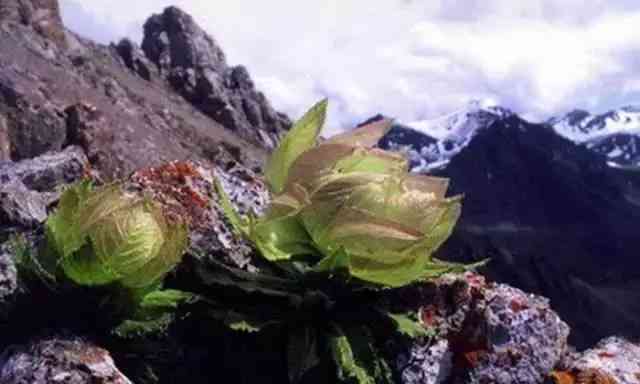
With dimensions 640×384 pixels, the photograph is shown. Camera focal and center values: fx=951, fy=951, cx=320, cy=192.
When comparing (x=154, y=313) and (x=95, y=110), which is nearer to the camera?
(x=154, y=313)

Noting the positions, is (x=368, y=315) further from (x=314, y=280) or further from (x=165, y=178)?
(x=165, y=178)

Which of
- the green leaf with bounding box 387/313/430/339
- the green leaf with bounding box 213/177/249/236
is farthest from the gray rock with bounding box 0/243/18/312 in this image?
the green leaf with bounding box 387/313/430/339

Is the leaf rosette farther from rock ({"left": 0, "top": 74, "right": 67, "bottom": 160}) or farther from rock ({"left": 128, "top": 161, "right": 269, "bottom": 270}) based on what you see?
rock ({"left": 0, "top": 74, "right": 67, "bottom": 160})

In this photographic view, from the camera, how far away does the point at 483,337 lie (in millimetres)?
4418

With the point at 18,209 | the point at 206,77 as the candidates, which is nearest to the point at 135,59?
the point at 206,77

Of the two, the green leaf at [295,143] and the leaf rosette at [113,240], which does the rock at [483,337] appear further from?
the leaf rosette at [113,240]

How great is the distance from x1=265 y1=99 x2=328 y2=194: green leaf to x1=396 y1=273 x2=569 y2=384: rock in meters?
0.87

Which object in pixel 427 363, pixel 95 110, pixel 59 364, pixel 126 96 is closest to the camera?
pixel 59 364

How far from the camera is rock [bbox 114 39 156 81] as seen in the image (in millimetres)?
114438

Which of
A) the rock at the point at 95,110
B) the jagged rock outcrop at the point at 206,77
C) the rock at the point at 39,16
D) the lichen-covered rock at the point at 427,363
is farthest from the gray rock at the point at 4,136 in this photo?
the jagged rock outcrop at the point at 206,77

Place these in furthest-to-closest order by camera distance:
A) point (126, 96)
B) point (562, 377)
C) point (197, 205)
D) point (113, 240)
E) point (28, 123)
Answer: point (126, 96)
point (28, 123)
point (197, 205)
point (562, 377)
point (113, 240)

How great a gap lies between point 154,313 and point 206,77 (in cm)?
11648

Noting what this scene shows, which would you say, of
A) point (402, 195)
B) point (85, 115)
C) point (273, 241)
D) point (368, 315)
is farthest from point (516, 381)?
point (85, 115)

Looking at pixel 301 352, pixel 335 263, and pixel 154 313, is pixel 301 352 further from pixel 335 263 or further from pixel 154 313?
pixel 154 313
